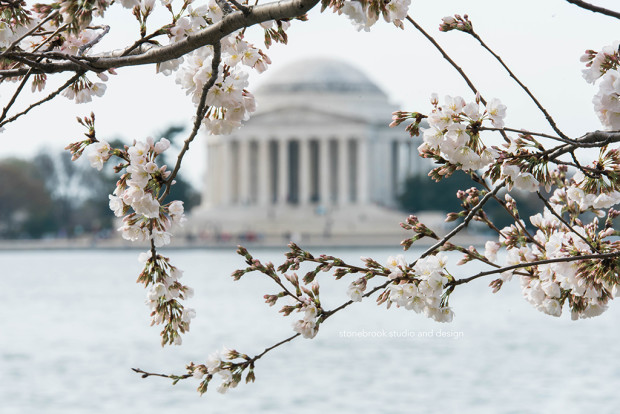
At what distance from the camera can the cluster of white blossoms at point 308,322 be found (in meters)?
6.11

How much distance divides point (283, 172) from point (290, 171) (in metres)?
6.67

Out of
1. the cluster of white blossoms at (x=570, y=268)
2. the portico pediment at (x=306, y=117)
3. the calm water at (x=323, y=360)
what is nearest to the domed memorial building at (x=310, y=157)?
the portico pediment at (x=306, y=117)

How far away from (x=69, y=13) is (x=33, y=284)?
204ft

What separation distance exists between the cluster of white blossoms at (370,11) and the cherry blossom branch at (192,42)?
18 centimetres

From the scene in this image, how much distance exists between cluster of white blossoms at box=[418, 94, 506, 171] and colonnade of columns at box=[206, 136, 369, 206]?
130m

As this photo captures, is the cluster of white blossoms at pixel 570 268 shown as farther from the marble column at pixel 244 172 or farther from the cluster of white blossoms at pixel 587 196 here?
the marble column at pixel 244 172

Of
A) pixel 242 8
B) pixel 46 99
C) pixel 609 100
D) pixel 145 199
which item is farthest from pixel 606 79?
pixel 46 99

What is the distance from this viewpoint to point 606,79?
562 centimetres

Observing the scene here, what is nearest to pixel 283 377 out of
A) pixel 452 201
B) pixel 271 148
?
pixel 452 201

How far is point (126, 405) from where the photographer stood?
78.5 feet

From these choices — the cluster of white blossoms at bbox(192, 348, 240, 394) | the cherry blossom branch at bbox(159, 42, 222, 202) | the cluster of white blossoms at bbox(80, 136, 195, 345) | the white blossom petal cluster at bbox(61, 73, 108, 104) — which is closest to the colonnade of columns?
the white blossom petal cluster at bbox(61, 73, 108, 104)

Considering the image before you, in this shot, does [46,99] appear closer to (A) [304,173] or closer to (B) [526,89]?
(B) [526,89]

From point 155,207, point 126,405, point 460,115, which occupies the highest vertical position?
point 460,115

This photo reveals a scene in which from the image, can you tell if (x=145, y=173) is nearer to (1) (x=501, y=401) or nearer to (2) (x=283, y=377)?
(1) (x=501, y=401)
